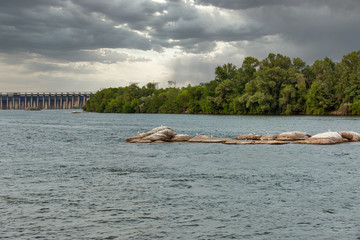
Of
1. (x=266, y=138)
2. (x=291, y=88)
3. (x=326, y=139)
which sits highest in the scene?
(x=291, y=88)

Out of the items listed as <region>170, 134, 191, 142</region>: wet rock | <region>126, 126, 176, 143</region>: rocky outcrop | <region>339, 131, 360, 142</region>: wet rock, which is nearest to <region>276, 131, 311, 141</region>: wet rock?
<region>339, 131, 360, 142</region>: wet rock

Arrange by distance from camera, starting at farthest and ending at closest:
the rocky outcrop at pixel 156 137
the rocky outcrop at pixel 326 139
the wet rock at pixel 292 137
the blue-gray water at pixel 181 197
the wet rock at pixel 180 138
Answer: the wet rock at pixel 180 138, the rocky outcrop at pixel 156 137, the wet rock at pixel 292 137, the rocky outcrop at pixel 326 139, the blue-gray water at pixel 181 197

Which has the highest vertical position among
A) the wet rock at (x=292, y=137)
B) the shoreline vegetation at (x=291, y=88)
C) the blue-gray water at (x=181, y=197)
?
the shoreline vegetation at (x=291, y=88)

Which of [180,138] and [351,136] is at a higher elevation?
[351,136]

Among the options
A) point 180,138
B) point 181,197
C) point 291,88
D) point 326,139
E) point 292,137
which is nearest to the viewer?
point 181,197

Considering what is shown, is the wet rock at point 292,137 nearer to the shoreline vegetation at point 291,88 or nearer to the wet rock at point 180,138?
the wet rock at point 180,138

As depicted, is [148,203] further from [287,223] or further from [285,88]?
[285,88]

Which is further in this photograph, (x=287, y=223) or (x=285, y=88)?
(x=285, y=88)

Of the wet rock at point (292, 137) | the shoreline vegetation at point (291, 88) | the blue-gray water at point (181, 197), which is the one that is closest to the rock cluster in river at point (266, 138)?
the wet rock at point (292, 137)

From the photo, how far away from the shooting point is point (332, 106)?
158500mm

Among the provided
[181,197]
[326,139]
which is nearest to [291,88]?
[326,139]

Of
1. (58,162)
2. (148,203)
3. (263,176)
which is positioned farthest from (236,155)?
(148,203)

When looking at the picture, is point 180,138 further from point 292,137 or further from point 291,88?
point 291,88

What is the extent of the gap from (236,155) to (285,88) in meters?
126
